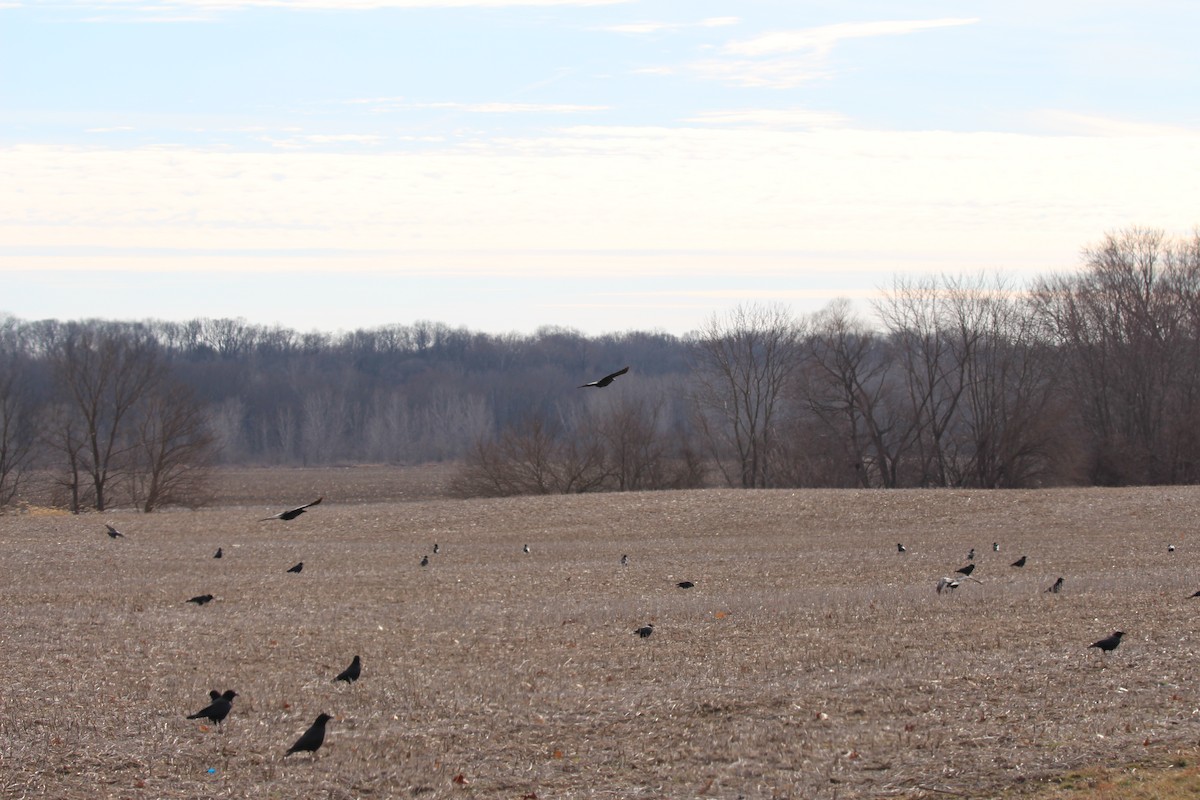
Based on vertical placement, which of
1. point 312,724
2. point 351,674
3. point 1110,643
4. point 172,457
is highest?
point 172,457

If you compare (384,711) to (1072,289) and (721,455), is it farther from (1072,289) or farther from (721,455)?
(1072,289)

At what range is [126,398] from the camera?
55406 mm

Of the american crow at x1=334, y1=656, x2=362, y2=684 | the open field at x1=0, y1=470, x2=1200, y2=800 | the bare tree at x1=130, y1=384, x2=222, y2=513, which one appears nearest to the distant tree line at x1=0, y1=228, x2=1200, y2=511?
the bare tree at x1=130, y1=384, x2=222, y2=513

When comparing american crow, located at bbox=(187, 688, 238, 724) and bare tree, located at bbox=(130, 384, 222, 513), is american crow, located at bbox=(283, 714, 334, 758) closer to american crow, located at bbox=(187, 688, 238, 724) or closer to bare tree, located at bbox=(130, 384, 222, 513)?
american crow, located at bbox=(187, 688, 238, 724)

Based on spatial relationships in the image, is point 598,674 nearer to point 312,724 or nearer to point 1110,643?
point 312,724

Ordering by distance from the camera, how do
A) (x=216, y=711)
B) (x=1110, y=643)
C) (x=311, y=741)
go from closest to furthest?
(x=311, y=741) < (x=216, y=711) < (x=1110, y=643)

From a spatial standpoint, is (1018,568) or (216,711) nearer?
(216,711)

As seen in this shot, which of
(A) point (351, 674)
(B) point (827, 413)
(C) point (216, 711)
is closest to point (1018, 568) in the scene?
(A) point (351, 674)

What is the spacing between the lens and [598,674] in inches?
489

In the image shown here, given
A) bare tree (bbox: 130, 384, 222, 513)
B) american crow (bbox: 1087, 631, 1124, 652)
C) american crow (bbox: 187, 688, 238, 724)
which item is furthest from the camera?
bare tree (bbox: 130, 384, 222, 513)

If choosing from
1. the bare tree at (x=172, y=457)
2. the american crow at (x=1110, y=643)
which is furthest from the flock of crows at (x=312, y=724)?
the bare tree at (x=172, y=457)

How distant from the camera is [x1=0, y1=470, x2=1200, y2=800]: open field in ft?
29.2

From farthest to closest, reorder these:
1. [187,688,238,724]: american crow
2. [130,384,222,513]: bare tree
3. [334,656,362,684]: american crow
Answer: [130,384,222,513]: bare tree, [334,656,362,684]: american crow, [187,688,238,724]: american crow

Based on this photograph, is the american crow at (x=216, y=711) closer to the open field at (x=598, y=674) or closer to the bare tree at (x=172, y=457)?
the open field at (x=598, y=674)
